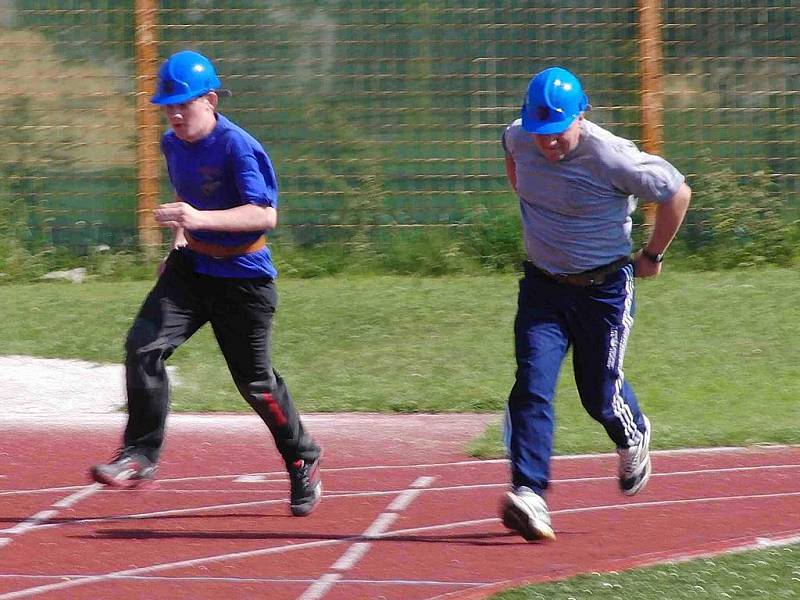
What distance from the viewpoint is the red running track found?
5.44 m

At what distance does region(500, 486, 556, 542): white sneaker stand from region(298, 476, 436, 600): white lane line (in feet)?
1.75

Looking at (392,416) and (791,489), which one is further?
(392,416)

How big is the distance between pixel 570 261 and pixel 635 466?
0.93m

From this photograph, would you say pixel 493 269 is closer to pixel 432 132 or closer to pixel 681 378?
pixel 432 132

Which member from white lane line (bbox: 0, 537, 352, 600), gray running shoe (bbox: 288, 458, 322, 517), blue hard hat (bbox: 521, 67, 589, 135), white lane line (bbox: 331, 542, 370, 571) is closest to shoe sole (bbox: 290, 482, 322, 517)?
gray running shoe (bbox: 288, 458, 322, 517)

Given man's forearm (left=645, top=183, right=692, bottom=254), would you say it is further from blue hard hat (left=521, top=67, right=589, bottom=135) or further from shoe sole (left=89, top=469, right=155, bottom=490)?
shoe sole (left=89, top=469, right=155, bottom=490)

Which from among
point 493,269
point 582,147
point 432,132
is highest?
point 582,147

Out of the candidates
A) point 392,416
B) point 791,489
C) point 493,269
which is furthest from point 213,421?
point 493,269

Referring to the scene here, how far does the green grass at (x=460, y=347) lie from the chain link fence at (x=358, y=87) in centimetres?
75

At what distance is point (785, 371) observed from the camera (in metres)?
9.72

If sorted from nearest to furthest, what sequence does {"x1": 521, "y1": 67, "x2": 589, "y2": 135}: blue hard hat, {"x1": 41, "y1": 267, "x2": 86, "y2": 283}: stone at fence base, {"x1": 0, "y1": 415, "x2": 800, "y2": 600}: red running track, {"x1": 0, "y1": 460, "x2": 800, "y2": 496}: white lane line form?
{"x1": 0, "y1": 415, "x2": 800, "y2": 600}: red running track → {"x1": 521, "y1": 67, "x2": 589, "y2": 135}: blue hard hat → {"x1": 0, "y1": 460, "x2": 800, "y2": 496}: white lane line → {"x1": 41, "y1": 267, "x2": 86, "y2": 283}: stone at fence base

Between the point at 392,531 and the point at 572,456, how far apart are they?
5.90 ft

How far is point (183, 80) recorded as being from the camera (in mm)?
6141

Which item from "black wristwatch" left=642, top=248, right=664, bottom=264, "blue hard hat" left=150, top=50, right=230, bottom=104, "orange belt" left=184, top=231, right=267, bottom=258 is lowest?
"black wristwatch" left=642, top=248, right=664, bottom=264
